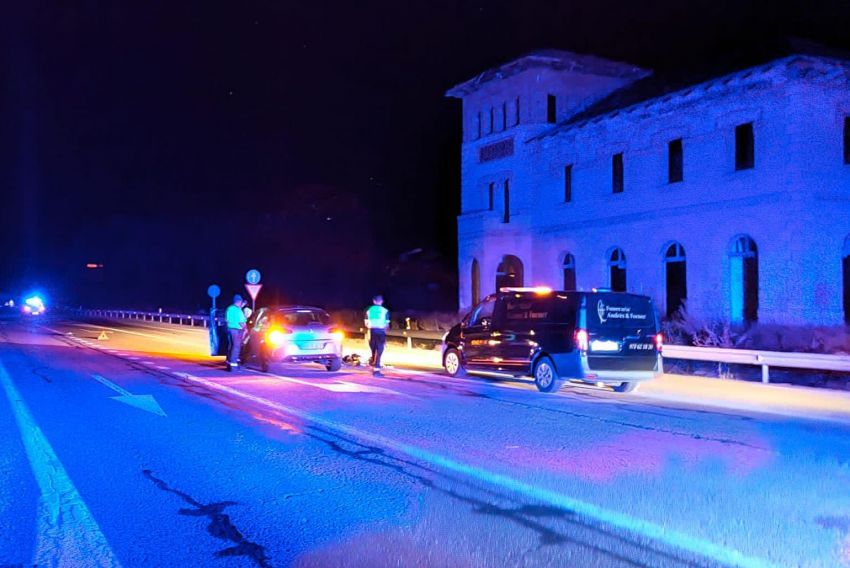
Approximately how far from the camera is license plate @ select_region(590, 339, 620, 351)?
43.1ft

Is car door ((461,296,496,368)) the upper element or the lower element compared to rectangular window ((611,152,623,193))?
lower

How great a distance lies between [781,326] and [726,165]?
17.8ft

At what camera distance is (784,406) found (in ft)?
39.3

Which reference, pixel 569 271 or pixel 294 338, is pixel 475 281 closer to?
pixel 569 271

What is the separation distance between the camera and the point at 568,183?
30.4 m

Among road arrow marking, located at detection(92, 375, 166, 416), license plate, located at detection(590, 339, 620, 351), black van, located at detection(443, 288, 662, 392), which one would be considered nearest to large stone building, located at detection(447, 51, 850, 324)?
black van, located at detection(443, 288, 662, 392)

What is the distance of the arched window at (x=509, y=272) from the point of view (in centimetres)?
3325

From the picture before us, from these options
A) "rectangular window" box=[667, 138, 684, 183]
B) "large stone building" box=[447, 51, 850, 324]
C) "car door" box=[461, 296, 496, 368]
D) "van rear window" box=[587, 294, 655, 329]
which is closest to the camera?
"van rear window" box=[587, 294, 655, 329]

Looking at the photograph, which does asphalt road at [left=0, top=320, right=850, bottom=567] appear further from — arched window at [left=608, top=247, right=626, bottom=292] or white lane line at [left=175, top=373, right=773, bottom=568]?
arched window at [left=608, top=247, right=626, bottom=292]

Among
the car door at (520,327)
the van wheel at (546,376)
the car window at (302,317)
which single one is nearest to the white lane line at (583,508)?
the van wheel at (546,376)

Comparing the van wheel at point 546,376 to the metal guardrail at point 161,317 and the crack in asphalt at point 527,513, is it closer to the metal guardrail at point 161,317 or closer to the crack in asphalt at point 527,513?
the crack in asphalt at point 527,513

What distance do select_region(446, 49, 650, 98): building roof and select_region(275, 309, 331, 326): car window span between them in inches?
707

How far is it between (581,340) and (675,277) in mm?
14256

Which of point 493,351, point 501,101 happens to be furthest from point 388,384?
point 501,101
